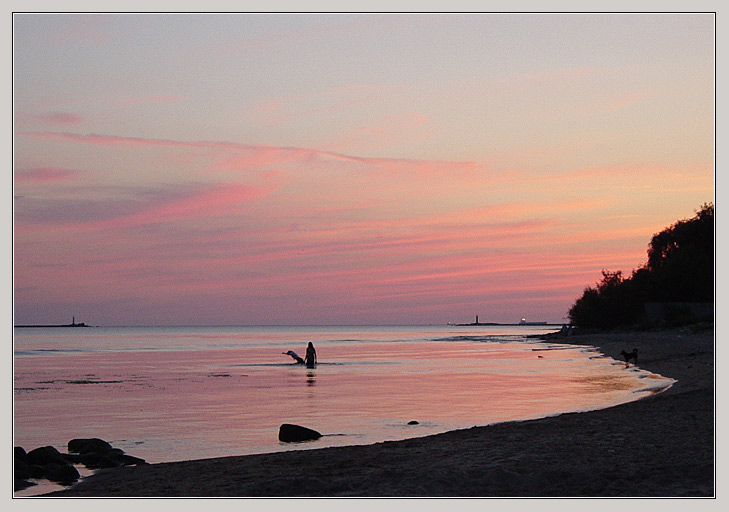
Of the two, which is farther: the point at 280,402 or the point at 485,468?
the point at 280,402

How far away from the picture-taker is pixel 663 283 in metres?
81.2

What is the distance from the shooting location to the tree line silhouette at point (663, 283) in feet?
259

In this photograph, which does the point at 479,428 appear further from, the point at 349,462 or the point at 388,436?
the point at 349,462

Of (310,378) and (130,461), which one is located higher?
(130,461)

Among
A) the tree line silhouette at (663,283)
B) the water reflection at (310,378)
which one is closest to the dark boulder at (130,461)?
the water reflection at (310,378)

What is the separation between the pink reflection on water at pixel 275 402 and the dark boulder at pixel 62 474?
6.59ft

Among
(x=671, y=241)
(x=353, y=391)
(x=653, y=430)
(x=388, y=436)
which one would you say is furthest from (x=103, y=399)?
(x=671, y=241)

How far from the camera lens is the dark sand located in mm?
10977

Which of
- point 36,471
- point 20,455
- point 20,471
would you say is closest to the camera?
point 20,471

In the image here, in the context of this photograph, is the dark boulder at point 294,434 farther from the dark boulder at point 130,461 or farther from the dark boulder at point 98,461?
the dark boulder at point 98,461

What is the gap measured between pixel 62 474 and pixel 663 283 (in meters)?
76.2

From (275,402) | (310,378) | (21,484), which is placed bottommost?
(310,378)

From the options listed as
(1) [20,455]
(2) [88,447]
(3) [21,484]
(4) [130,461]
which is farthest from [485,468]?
(1) [20,455]

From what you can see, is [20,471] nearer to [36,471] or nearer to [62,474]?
[36,471]
